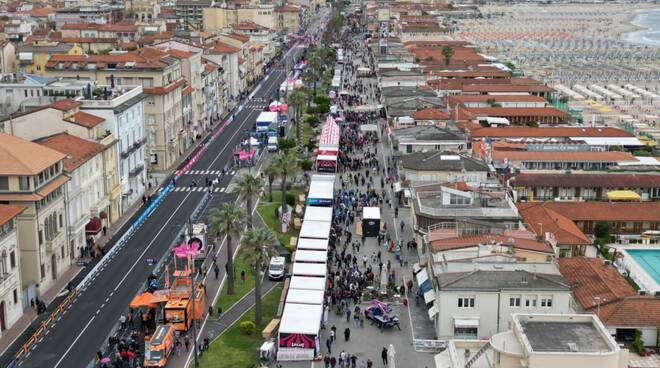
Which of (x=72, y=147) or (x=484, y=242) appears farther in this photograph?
(x=72, y=147)

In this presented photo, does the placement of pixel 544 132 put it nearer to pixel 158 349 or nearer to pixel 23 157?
pixel 23 157

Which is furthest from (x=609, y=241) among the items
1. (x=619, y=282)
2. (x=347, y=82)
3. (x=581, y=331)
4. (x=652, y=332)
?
(x=347, y=82)

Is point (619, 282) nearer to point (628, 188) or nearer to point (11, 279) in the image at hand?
point (628, 188)

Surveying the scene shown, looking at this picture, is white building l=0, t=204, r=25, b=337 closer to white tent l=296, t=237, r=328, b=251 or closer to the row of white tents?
the row of white tents

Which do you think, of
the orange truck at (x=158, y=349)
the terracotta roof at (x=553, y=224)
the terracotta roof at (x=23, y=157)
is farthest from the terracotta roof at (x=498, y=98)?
the orange truck at (x=158, y=349)

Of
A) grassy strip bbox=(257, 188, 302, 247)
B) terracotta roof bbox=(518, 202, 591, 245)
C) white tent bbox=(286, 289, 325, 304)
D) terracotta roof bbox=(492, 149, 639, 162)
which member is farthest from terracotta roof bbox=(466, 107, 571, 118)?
white tent bbox=(286, 289, 325, 304)

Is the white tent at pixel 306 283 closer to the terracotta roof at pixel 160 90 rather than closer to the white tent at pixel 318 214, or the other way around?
the white tent at pixel 318 214

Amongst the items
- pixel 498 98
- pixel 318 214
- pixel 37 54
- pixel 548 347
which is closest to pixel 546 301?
pixel 548 347
